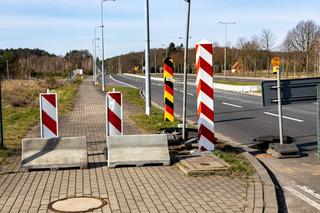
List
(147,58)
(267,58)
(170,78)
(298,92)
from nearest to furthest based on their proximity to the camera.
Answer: (298,92) → (170,78) → (147,58) → (267,58)

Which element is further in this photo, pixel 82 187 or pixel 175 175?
pixel 175 175

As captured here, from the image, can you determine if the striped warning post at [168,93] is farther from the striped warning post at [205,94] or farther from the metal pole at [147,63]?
the striped warning post at [205,94]

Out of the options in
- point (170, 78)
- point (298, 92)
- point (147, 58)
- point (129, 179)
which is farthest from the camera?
point (147, 58)

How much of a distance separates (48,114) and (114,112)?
1264 millimetres

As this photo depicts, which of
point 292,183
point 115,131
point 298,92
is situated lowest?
point 292,183

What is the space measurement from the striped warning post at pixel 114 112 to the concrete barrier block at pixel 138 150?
0.89m

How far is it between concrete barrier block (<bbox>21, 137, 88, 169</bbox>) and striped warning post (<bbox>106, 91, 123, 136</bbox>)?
3.34 feet

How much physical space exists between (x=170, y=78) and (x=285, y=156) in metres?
6.82

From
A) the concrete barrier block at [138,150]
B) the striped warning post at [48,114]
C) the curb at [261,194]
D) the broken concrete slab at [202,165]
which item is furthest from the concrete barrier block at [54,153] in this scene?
the curb at [261,194]

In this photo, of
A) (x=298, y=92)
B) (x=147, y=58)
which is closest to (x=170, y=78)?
(x=147, y=58)

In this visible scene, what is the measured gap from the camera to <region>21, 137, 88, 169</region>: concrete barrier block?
819 cm

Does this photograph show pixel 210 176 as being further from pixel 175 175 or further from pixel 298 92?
pixel 298 92

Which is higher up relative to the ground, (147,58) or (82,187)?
(147,58)

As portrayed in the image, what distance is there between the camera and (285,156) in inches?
379
